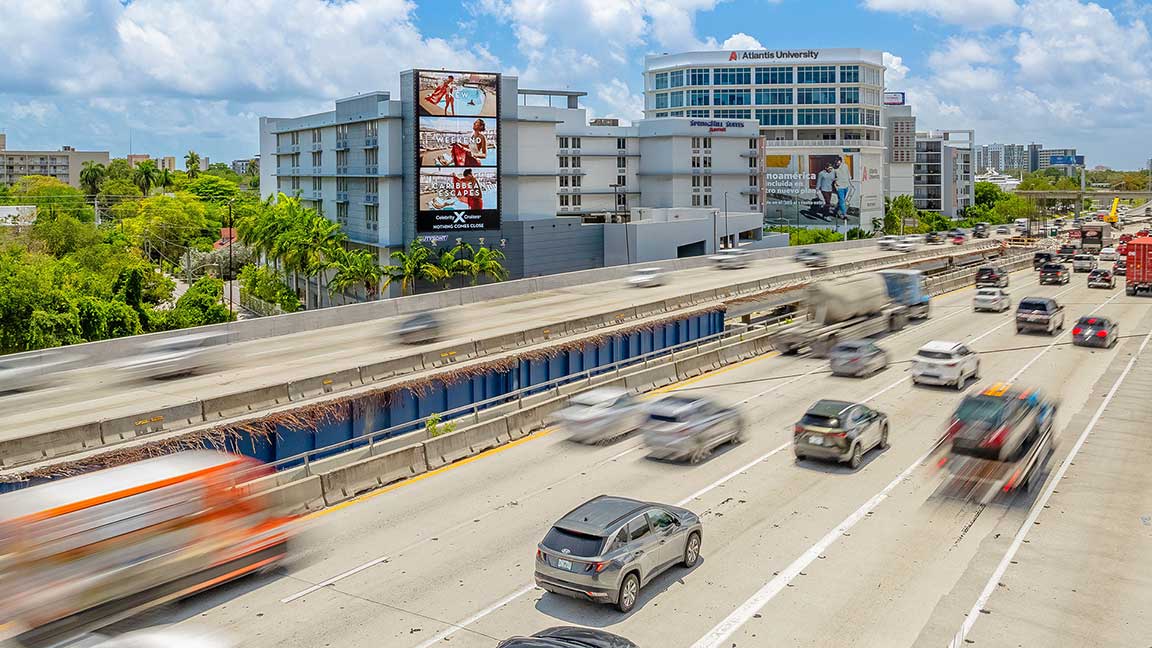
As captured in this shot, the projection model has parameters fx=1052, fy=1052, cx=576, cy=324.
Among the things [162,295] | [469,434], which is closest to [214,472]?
[469,434]

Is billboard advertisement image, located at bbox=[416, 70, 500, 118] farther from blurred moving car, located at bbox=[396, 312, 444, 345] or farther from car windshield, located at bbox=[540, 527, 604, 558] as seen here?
car windshield, located at bbox=[540, 527, 604, 558]

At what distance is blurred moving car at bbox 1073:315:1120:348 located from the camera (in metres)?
44.8

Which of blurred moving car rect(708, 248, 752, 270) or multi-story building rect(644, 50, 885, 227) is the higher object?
multi-story building rect(644, 50, 885, 227)

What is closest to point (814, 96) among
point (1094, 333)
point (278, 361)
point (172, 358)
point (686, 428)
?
point (1094, 333)

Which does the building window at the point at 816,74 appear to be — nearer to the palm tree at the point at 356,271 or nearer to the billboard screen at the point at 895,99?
the billboard screen at the point at 895,99

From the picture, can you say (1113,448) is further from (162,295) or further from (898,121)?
(898,121)

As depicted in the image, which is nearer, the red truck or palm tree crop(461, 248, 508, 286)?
the red truck

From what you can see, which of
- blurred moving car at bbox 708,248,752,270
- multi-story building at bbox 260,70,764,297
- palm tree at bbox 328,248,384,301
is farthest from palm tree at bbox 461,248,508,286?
blurred moving car at bbox 708,248,752,270

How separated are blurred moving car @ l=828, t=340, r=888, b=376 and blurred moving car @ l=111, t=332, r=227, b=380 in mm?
21727

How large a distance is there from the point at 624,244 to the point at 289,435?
63.6m

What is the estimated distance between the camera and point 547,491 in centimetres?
2395

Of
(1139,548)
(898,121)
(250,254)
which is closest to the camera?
(1139,548)

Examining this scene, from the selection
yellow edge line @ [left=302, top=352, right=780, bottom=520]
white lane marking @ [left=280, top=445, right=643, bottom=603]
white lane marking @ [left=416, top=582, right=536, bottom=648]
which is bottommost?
white lane marking @ [left=416, top=582, right=536, bottom=648]

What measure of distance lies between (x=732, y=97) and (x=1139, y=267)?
97.3 m
